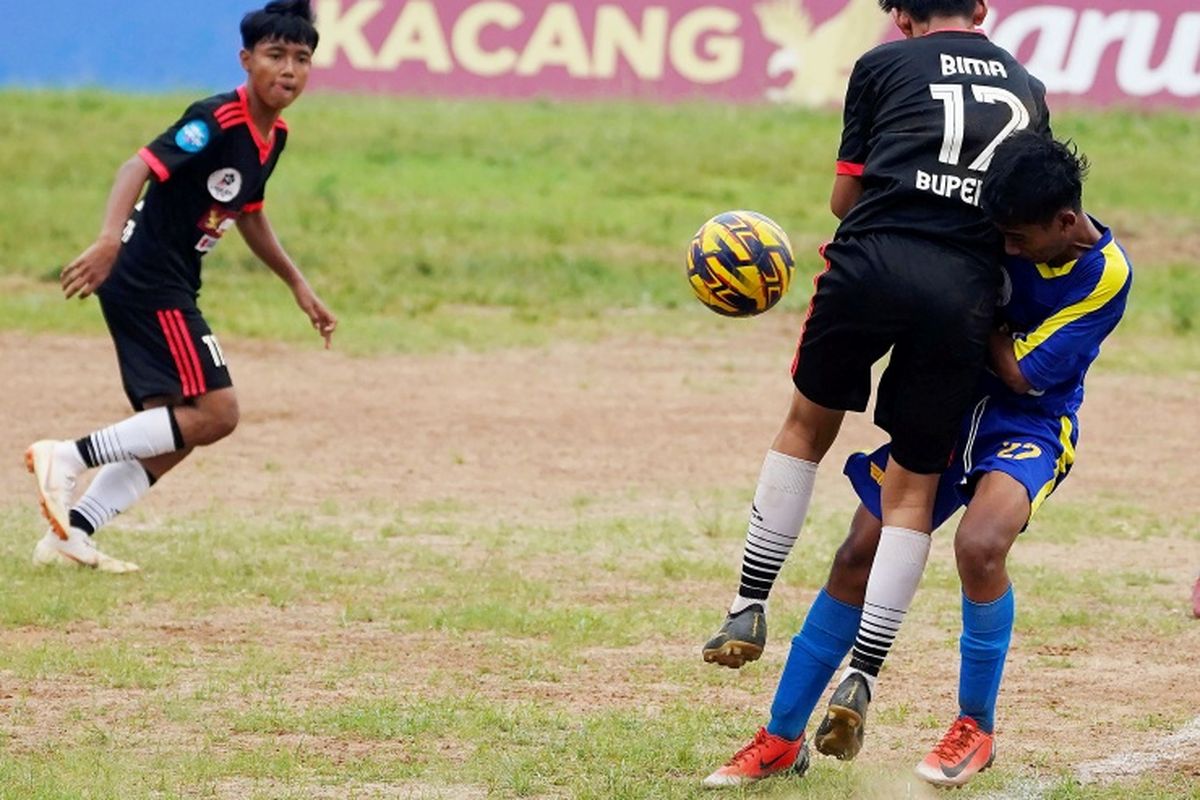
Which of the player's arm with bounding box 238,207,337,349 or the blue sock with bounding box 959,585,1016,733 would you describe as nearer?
the blue sock with bounding box 959,585,1016,733

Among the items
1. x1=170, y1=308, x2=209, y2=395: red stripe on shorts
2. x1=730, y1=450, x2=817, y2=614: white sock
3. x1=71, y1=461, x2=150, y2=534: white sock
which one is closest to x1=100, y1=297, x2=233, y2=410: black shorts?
x1=170, y1=308, x2=209, y2=395: red stripe on shorts

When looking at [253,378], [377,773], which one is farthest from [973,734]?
[253,378]

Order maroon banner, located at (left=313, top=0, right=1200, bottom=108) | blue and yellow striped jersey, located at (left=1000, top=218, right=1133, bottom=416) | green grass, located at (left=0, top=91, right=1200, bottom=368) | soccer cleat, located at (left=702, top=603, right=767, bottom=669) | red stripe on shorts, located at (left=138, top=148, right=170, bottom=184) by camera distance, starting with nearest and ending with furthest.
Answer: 1. blue and yellow striped jersey, located at (left=1000, top=218, right=1133, bottom=416)
2. soccer cleat, located at (left=702, top=603, right=767, bottom=669)
3. red stripe on shorts, located at (left=138, top=148, right=170, bottom=184)
4. green grass, located at (left=0, top=91, right=1200, bottom=368)
5. maroon banner, located at (left=313, top=0, right=1200, bottom=108)

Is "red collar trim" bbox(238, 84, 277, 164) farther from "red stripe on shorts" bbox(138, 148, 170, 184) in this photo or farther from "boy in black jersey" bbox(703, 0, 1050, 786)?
"boy in black jersey" bbox(703, 0, 1050, 786)

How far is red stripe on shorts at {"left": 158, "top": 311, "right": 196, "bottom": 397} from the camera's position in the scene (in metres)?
7.77

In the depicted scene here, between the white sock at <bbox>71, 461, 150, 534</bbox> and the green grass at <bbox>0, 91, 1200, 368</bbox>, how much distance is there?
17.9 ft

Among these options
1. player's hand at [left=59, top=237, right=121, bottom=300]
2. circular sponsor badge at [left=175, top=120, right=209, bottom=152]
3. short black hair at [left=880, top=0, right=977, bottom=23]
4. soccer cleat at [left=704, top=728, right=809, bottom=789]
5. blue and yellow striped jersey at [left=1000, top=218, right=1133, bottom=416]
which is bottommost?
soccer cleat at [left=704, top=728, right=809, bottom=789]

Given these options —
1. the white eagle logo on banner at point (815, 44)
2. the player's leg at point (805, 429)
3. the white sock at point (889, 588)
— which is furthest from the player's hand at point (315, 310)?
the white eagle logo on banner at point (815, 44)

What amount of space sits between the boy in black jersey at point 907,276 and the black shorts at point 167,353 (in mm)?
3234

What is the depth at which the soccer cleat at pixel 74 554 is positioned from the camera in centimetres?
771

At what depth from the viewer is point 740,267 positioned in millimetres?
5578

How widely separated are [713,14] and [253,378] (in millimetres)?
10155

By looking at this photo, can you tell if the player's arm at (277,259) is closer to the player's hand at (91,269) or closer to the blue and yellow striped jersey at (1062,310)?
the player's hand at (91,269)

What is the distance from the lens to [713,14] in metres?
21.1
